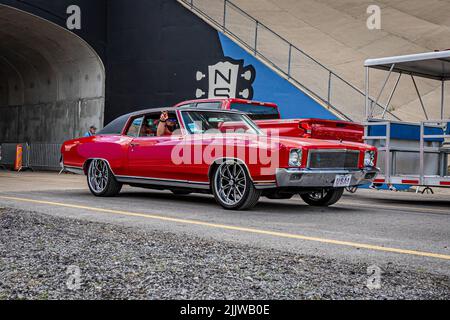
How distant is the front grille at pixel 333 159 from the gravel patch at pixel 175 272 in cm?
302

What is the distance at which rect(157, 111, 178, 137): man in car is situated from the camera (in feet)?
32.4

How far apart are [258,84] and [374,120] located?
8.12 m

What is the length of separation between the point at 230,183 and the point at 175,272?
4.45 metres

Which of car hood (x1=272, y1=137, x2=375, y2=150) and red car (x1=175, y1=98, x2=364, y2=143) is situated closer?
car hood (x1=272, y1=137, x2=375, y2=150)

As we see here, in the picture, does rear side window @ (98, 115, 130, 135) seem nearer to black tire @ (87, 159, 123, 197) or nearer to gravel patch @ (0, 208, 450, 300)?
black tire @ (87, 159, 123, 197)

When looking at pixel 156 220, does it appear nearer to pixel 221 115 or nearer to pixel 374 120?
pixel 221 115

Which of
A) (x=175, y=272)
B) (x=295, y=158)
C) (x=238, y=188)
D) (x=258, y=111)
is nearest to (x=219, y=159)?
(x=238, y=188)

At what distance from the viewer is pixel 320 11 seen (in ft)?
112

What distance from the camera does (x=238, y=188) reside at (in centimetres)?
873

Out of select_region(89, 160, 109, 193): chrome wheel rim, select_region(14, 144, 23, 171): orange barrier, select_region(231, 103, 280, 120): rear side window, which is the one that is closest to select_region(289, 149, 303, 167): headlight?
select_region(89, 160, 109, 193): chrome wheel rim

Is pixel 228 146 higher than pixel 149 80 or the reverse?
the reverse

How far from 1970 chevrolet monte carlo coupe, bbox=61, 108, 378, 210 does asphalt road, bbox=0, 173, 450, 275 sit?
35 centimetres

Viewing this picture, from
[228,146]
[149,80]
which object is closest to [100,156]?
[228,146]

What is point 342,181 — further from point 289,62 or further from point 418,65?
point 289,62
